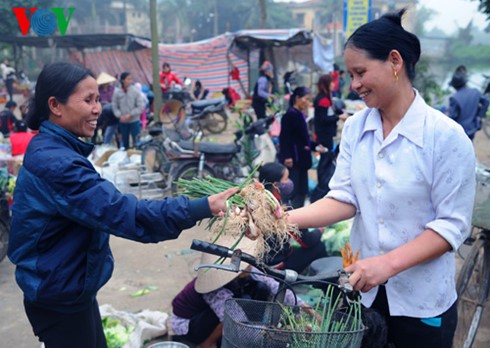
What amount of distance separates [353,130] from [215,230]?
0.68 meters

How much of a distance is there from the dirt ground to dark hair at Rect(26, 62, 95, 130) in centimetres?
232

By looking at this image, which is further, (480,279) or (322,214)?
(480,279)

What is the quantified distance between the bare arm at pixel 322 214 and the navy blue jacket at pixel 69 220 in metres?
0.37

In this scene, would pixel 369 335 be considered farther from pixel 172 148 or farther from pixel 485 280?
pixel 172 148

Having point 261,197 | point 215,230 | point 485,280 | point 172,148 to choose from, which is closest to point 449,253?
point 261,197

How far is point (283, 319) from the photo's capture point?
1683 mm

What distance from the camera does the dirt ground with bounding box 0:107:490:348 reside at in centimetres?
385

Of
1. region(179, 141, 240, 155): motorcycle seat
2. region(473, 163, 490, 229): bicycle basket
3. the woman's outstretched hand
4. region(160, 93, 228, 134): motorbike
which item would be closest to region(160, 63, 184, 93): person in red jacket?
region(160, 93, 228, 134): motorbike

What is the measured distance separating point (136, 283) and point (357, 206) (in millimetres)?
3305

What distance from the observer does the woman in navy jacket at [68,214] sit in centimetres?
187

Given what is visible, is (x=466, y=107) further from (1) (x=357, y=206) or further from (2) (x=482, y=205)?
(1) (x=357, y=206)

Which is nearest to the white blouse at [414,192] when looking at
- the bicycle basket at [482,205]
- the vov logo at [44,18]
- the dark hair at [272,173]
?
the bicycle basket at [482,205]

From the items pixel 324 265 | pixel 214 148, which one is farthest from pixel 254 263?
pixel 214 148

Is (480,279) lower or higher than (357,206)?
lower
